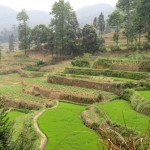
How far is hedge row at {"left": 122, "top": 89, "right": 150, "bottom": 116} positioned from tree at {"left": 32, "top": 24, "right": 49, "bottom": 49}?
3929 cm

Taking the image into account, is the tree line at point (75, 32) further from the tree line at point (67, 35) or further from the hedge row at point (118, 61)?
the hedge row at point (118, 61)

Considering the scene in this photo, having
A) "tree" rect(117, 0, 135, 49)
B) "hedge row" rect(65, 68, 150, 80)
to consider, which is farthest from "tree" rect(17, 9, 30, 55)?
"hedge row" rect(65, 68, 150, 80)

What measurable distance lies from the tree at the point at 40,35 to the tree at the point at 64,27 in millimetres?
5538

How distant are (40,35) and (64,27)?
984 centimetres

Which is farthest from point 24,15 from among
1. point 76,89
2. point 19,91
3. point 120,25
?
point 76,89

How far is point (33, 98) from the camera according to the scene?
101 feet

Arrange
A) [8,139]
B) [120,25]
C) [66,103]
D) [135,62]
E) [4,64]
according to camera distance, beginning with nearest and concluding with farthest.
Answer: [8,139] < [66,103] < [135,62] < [4,64] < [120,25]

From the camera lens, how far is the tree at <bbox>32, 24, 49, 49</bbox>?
64.6 meters

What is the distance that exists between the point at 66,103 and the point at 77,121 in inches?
321

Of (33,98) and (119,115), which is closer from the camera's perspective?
(119,115)

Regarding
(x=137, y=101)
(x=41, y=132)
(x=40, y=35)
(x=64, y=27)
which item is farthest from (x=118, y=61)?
(x=40, y=35)

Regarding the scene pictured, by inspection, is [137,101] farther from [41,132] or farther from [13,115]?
[13,115]

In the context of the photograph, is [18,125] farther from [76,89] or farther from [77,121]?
[76,89]

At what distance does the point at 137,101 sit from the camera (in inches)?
881
